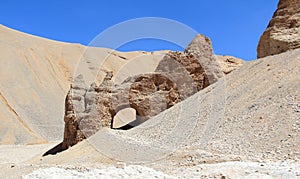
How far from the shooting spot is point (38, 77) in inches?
1638

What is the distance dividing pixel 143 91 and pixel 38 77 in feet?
86.2

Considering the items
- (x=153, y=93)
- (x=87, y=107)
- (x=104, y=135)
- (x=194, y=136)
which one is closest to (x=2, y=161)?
(x=87, y=107)

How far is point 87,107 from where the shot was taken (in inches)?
642

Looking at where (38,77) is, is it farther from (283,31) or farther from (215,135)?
(215,135)

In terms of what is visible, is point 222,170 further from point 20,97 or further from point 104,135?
point 20,97

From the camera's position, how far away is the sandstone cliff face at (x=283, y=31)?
16.8m

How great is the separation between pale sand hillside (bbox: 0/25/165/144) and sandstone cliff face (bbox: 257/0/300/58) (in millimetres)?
15969

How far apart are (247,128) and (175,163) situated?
254 centimetres

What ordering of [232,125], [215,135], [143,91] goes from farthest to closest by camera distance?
[143,91]
[232,125]
[215,135]

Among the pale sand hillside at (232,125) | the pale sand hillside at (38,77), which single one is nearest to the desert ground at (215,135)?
the pale sand hillside at (232,125)

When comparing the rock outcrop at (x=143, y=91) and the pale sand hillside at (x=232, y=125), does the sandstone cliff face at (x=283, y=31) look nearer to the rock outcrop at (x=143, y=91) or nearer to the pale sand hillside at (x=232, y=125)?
the pale sand hillside at (x=232, y=125)

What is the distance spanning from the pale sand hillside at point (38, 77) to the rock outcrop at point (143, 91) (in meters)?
11.3

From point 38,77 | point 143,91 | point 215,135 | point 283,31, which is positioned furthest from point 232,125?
point 38,77

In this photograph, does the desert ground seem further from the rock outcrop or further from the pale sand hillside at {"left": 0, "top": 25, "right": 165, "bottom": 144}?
the pale sand hillside at {"left": 0, "top": 25, "right": 165, "bottom": 144}
